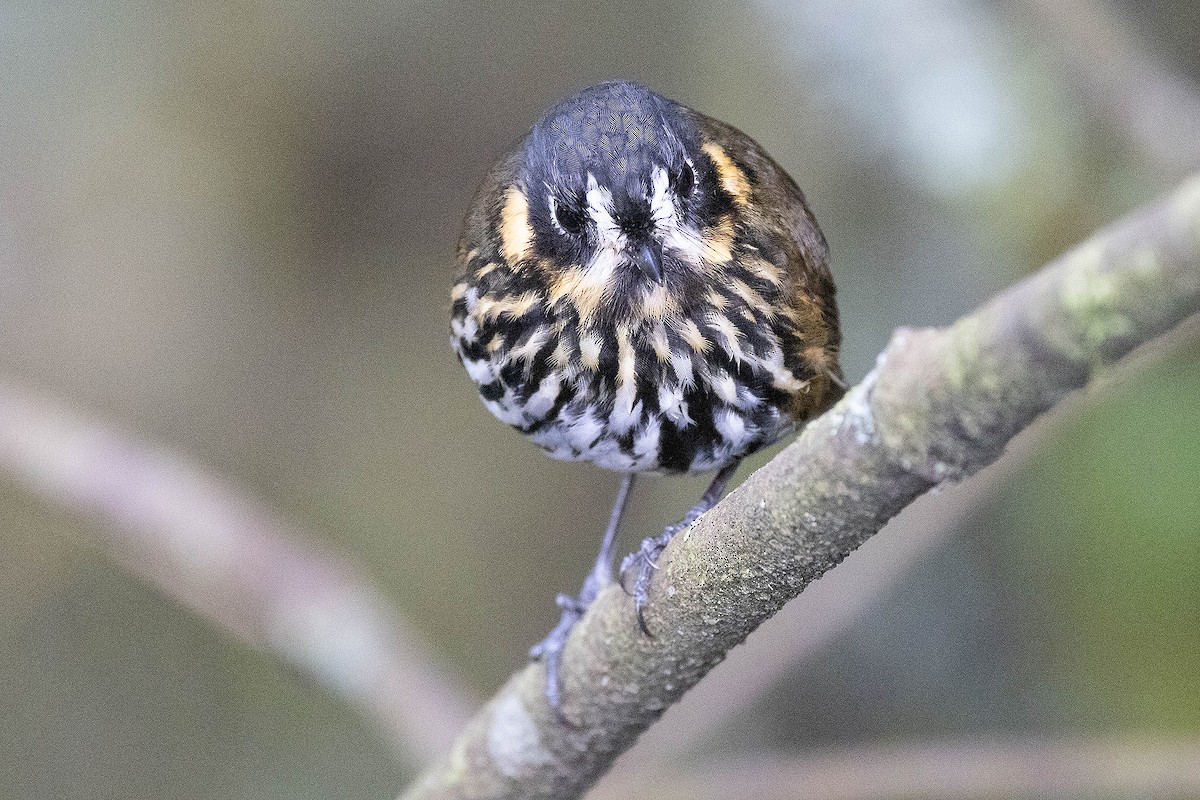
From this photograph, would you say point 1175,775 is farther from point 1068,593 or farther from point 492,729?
point 492,729

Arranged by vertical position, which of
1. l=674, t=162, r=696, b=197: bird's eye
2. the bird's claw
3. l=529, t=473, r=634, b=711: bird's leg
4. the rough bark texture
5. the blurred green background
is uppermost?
the blurred green background

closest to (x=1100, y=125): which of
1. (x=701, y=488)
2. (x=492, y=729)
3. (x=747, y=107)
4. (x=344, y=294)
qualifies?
(x=747, y=107)

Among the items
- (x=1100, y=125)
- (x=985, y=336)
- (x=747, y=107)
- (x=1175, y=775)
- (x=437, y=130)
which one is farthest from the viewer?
(x=437, y=130)

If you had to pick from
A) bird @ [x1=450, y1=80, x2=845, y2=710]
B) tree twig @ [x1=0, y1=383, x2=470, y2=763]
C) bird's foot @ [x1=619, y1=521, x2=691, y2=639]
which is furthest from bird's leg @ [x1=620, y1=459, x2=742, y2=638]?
tree twig @ [x1=0, y1=383, x2=470, y2=763]

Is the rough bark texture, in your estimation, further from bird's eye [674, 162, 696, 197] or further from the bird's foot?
bird's eye [674, 162, 696, 197]

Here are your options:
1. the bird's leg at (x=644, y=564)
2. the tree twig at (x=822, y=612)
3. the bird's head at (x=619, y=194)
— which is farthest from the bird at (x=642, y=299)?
the tree twig at (x=822, y=612)
